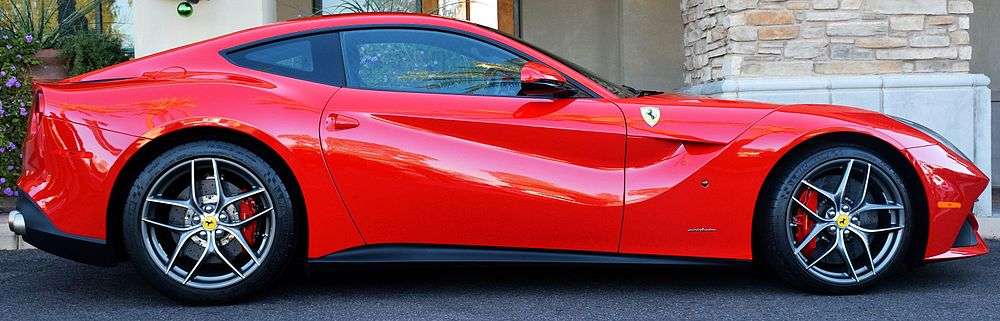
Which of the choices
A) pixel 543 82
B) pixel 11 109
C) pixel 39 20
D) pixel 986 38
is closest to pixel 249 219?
pixel 543 82

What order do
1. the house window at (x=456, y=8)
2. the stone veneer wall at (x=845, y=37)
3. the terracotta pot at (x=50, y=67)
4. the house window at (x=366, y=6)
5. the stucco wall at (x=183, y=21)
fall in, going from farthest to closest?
the house window at (x=456, y=8)
the house window at (x=366, y=6)
the terracotta pot at (x=50, y=67)
the stucco wall at (x=183, y=21)
the stone veneer wall at (x=845, y=37)

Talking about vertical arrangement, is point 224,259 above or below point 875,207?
below

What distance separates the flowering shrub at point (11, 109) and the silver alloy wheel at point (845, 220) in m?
5.39

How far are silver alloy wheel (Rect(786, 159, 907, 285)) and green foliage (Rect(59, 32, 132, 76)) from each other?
535 cm

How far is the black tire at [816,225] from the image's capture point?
4.28 meters

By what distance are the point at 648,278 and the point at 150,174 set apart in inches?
85.9

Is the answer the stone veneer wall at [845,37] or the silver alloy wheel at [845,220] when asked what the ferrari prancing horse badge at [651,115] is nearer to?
the silver alloy wheel at [845,220]

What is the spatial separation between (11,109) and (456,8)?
150 inches

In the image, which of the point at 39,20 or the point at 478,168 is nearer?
the point at 478,168

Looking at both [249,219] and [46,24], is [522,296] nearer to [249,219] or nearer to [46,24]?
[249,219]

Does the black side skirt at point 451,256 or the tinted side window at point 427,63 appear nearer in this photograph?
the black side skirt at point 451,256

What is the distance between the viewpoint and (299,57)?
14.4 feet

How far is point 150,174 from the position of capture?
414 centimetres

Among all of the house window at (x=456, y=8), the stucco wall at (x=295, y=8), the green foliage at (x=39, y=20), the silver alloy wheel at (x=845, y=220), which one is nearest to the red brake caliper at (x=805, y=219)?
the silver alloy wheel at (x=845, y=220)
